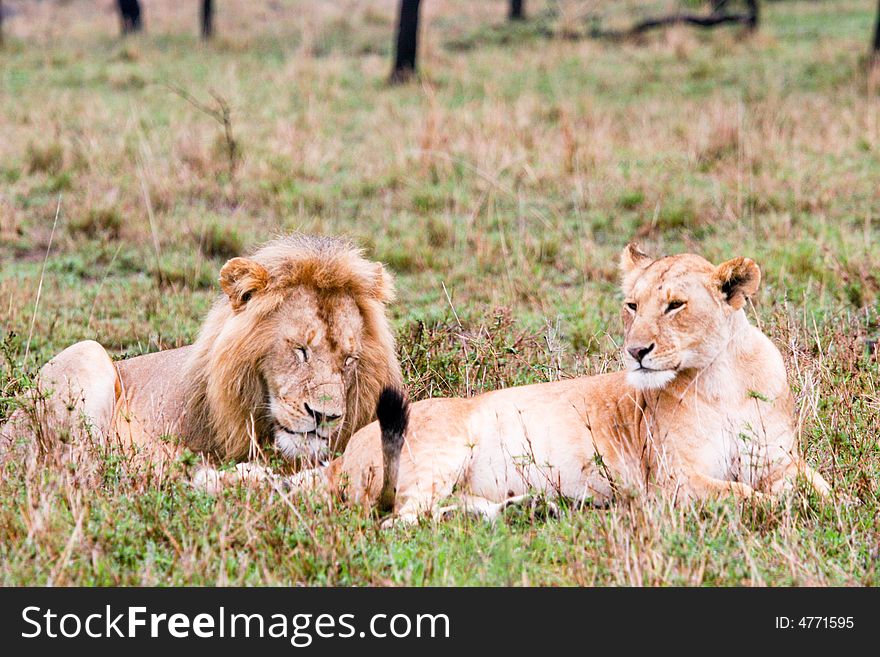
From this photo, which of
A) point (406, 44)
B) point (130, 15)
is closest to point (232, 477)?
point (406, 44)

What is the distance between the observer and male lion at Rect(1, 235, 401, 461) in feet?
15.6

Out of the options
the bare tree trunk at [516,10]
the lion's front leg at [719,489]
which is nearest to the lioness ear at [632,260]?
the lion's front leg at [719,489]

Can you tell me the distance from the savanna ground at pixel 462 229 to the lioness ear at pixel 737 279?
31.2 inches

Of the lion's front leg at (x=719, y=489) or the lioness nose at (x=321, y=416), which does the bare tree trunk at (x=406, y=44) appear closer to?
the lioness nose at (x=321, y=416)

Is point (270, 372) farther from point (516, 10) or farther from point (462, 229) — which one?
point (516, 10)

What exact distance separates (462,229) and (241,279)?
192 inches

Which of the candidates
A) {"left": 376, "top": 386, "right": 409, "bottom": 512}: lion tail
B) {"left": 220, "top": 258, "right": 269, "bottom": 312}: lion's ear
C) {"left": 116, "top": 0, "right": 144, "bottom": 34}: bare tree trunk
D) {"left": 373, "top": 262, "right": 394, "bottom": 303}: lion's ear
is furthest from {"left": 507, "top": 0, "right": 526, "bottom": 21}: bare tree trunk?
{"left": 376, "top": 386, "right": 409, "bottom": 512}: lion tail

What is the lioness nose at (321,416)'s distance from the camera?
15.2 ft

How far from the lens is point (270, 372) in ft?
15.9

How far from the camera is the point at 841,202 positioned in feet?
33.0

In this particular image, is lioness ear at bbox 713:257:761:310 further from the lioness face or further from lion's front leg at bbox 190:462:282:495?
lion's front leg at bbox 190:462:282:495

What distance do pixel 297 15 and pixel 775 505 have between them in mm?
25028

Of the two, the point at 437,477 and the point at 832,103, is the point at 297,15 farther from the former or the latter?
the point at 437,477
